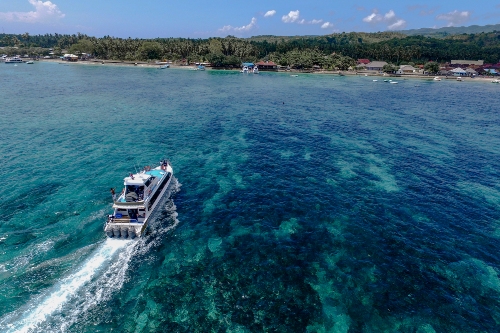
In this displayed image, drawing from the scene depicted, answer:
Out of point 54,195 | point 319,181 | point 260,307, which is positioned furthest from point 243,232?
point 54,195

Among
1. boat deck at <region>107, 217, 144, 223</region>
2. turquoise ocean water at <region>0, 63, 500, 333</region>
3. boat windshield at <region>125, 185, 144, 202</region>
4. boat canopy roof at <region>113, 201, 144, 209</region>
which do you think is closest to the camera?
turquoise ocean water at <region>0, 63, 500, 333</region>

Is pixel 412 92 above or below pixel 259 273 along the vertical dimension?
above

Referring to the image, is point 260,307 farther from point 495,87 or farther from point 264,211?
point 495,87

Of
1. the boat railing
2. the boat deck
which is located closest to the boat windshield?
the boat railing

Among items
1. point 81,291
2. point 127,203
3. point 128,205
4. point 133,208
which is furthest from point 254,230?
point 81,291

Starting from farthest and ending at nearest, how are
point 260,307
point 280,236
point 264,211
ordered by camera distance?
point 264,211
point 280,236
point 260,307

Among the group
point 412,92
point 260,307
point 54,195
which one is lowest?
point 260,307

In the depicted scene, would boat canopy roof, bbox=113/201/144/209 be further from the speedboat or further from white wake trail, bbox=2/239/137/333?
white wake trail, bbox=2/239/137/333
